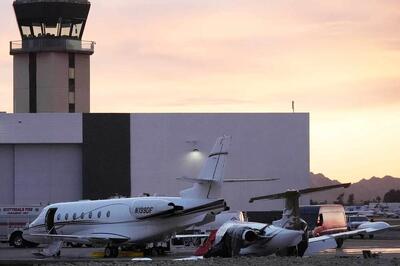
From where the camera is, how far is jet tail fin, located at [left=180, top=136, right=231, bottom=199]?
138 feet

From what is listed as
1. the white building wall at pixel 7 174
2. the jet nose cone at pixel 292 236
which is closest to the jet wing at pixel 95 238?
the jet nose cone at pixel 292 236

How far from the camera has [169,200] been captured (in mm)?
42125

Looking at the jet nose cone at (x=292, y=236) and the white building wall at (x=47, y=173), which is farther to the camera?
the white building wall at (x=47, y=173)

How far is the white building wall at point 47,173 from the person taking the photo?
71.1 m

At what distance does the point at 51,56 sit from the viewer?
3194 inches

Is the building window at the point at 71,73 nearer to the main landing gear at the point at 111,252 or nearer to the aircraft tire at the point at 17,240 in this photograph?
the aircraft tire at the point at 17,240

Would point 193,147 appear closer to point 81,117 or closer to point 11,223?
point 81,117

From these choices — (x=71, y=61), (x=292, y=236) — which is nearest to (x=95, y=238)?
(x=292, y=236)

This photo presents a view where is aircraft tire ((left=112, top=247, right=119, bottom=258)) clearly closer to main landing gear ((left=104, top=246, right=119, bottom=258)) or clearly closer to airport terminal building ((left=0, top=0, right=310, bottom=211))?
main landing gear ((left=104, top=246, right=119, bottom=258))

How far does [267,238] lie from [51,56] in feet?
173

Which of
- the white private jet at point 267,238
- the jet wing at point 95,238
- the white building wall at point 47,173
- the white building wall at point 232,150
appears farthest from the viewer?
the white building wall at point 232,150

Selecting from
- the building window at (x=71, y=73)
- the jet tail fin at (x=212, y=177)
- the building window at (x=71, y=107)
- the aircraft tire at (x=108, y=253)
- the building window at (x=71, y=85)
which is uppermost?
the building window at (x=71, y=73)

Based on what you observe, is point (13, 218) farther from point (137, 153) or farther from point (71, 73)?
point (71, 73)

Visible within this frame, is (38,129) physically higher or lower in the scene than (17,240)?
higher
